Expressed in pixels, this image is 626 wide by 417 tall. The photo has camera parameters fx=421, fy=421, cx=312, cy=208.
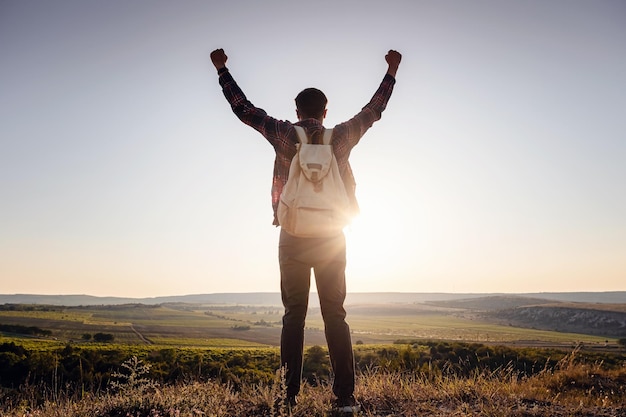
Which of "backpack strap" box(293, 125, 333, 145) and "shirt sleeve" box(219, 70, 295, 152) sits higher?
"shirt sleeve" box(219, 70, 295, 152)

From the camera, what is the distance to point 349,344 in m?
3.27

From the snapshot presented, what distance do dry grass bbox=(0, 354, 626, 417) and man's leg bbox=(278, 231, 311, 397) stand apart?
0.43 ft

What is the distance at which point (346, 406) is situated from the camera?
10.3 ft

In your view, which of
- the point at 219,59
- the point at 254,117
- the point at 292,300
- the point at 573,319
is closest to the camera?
the point at 292,300

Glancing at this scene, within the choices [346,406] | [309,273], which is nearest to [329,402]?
[346,406]

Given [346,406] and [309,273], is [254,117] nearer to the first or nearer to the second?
[309,273]

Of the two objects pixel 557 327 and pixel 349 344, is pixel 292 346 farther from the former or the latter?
pixel 557 327

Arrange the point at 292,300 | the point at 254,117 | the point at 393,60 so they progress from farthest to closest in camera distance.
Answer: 1. the point at 393,60
2. the point at 254,117
3. the point at 292,300

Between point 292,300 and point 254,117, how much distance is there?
1.52 m

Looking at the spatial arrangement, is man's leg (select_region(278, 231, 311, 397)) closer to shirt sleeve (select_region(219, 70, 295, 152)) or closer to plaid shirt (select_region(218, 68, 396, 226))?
plaid shirt (select_region(218, 68, 396, 226))

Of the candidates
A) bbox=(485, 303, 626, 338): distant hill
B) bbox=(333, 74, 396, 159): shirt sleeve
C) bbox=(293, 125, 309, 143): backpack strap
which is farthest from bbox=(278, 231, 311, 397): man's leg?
bbox=(485, 303, 626, 338): distant hill

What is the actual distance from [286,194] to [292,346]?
3.82 ft

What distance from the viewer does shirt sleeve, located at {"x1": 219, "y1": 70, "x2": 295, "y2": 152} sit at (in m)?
3.35

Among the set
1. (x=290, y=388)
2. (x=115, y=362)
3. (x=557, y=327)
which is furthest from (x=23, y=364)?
(x=557, y=327)
